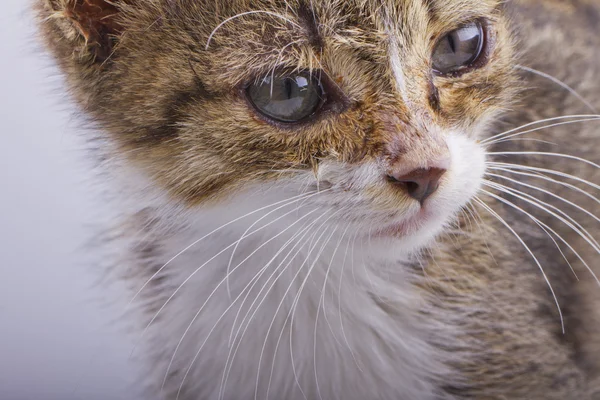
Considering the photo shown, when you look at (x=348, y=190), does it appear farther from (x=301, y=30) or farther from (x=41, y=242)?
(x=41, y=242)

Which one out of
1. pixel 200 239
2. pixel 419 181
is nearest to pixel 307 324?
pixel 200 239

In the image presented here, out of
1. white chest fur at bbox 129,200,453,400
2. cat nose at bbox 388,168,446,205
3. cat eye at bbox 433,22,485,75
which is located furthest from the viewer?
white chest fur at bbox 129,200,453,400

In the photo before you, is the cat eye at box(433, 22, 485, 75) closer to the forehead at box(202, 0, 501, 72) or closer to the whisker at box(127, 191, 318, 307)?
the forehead at box(202, 0, 501, 72)

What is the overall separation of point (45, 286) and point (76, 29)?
0.37 meters

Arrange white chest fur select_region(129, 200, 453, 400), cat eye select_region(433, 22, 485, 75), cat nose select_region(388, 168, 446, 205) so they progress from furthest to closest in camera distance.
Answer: white chest fur select_region(129, 200, 453, 400), cat eye select_region(433, 22, 485, 75), cat nose select_region(388, 168, 446, 205)

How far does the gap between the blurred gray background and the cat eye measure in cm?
47

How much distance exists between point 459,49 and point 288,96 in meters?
0.24

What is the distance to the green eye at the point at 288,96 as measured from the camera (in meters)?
0.79

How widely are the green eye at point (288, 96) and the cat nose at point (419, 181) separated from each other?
124 mm

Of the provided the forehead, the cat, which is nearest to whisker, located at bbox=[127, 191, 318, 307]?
the cat

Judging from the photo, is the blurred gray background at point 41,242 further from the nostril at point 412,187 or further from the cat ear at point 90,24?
the nostril at point 412,187

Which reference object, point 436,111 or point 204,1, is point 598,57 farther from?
point 204,1

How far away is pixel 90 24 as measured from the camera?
0.83m

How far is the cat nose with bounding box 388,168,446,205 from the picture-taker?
2.48 ft
